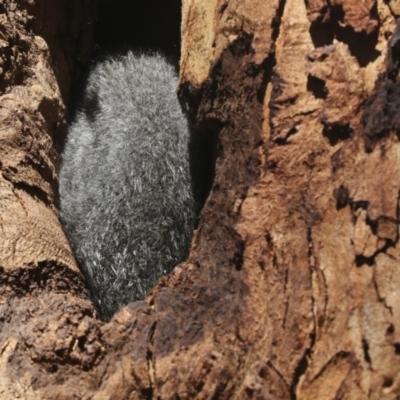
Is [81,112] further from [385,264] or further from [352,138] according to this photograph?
[385,264]

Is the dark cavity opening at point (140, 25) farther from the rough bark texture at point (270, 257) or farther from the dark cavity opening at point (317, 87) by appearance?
the dark cavity opening at point (317, 87)

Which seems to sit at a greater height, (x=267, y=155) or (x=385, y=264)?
(x=267, y=155)

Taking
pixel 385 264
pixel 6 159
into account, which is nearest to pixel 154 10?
pixel 6 159

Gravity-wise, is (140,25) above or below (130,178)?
above

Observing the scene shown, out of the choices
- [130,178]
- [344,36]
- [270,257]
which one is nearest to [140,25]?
[130,178]

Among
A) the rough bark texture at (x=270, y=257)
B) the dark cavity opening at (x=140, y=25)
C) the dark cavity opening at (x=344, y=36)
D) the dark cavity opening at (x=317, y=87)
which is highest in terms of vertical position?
the dark cavity opening at (x=140, y=25)

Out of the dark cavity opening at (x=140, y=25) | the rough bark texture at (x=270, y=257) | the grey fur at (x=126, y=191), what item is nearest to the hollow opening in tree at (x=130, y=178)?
the grey fur at (x=126, y=191)

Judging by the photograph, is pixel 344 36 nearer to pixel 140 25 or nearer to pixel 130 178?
pixel 130 178
